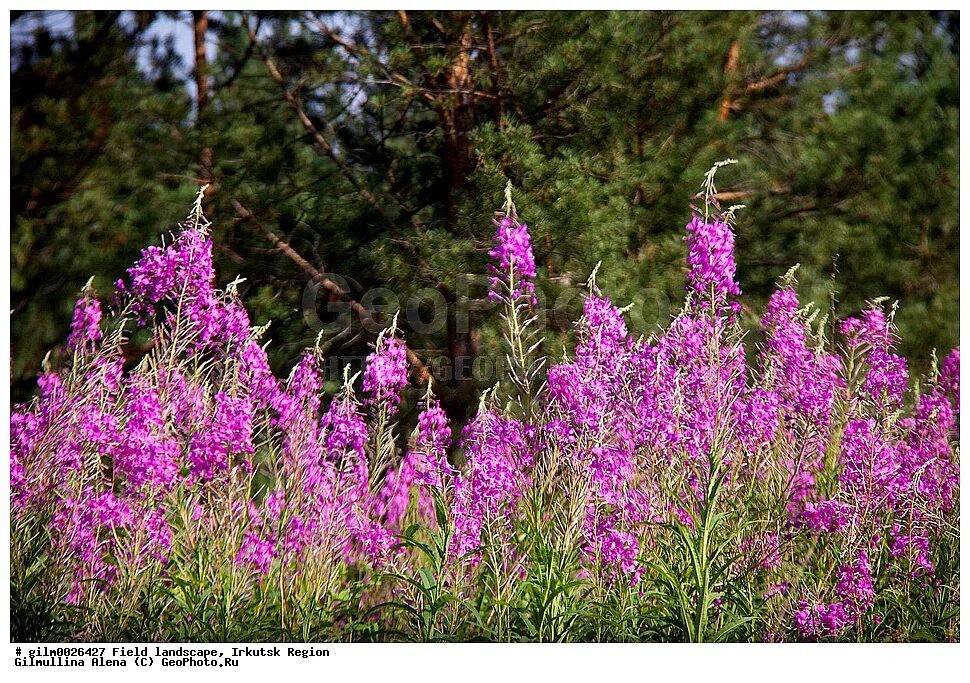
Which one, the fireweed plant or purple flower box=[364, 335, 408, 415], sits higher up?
purple flower box=[364, 335, 408, 415]

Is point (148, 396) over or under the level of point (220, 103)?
under

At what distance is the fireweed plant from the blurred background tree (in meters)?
0.54

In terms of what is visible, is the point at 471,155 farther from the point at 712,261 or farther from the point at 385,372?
the point at 712,261

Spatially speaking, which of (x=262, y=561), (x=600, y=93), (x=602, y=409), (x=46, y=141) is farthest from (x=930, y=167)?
(x=46, y=141)

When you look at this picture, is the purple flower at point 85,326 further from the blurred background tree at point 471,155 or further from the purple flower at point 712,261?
the purple flower at point 712,261

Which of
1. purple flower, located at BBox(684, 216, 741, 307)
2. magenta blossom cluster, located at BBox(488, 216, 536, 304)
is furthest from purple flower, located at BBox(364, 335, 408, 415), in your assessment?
purple flower, located at BBox(684, 216, 741, 307)

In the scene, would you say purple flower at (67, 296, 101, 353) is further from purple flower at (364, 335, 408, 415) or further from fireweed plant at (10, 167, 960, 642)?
purple flower at (364, 335, 408, 415)

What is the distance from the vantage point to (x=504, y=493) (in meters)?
3.10

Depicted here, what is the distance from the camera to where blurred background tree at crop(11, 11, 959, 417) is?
3818 mm

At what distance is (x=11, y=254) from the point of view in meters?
3.73

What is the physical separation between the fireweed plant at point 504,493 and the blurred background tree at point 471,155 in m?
0.54

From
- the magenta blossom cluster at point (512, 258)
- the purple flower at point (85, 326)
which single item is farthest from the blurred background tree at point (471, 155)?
the magenta blossom cluster at point (512, 258)
